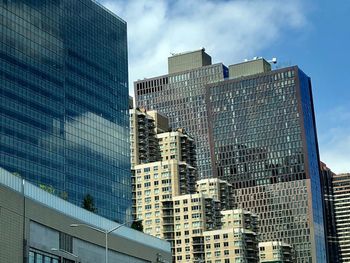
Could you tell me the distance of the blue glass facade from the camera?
148 meters

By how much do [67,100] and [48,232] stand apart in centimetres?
9070

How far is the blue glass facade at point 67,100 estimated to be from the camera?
484 ft

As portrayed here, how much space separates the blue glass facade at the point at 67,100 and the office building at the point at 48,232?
50.4 m

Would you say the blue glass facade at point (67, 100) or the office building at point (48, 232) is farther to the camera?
the blue glass facade at point (67, 100)

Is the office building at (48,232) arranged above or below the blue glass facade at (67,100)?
below

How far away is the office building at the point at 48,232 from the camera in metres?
69.8

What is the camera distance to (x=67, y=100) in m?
167

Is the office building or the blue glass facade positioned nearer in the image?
the office building

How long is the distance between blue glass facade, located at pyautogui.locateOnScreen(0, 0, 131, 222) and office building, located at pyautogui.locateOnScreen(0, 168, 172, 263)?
5037 cm

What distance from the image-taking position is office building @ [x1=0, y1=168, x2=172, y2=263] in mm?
69750

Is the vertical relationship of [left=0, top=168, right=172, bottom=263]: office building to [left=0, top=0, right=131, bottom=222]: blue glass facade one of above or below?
below

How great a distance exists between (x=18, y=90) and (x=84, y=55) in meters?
32.1

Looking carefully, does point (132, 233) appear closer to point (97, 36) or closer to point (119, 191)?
point (119, 191)

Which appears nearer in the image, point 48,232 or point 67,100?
point 48,232
